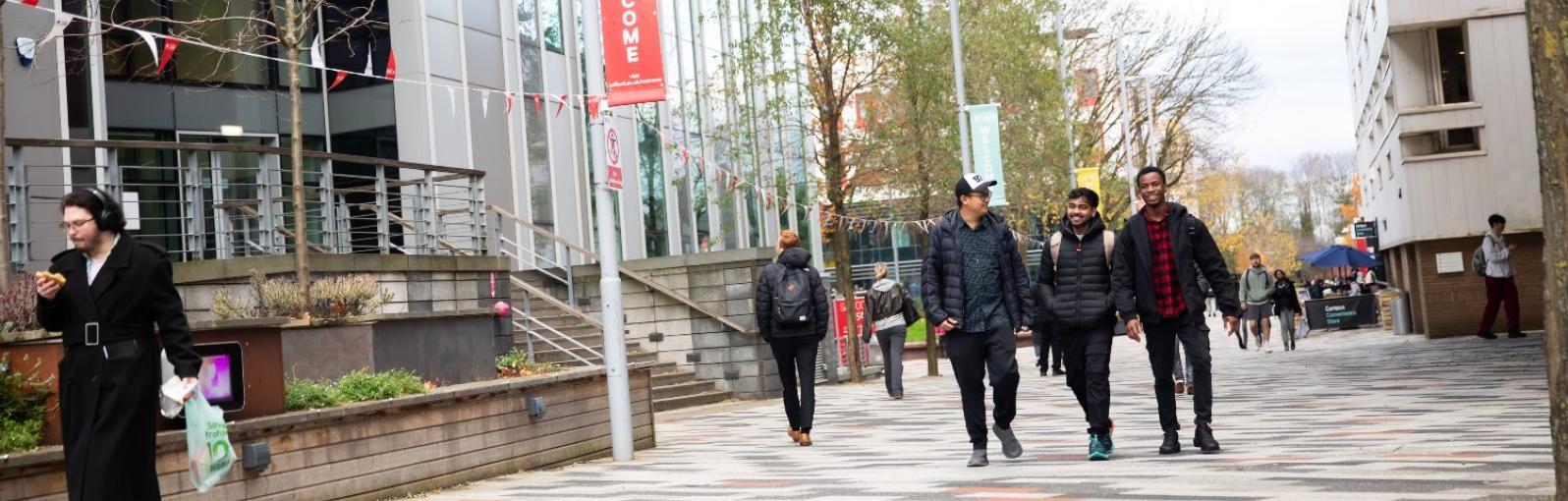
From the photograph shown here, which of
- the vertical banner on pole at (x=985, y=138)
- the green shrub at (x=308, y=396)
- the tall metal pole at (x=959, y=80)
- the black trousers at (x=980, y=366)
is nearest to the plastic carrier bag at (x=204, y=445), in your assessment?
the green shrub at (x=308, y=396)

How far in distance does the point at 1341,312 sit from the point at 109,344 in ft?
108

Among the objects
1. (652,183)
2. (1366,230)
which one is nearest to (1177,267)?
(652,183)

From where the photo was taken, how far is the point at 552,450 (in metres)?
11.5

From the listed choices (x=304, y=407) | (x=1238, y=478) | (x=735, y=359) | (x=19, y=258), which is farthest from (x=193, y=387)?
(x=735, y=359)

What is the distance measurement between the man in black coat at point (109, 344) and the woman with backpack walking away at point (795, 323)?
256 inches

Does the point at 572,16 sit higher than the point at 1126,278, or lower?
higher

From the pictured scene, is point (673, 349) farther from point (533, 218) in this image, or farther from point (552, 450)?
point (552, 450)

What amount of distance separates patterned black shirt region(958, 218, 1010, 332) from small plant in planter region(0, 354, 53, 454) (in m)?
5.12

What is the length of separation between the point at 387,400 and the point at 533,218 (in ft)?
54.1

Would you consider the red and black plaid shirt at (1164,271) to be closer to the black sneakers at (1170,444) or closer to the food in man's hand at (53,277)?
the black sneakers at (1170,444)

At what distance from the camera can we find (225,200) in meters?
14.7

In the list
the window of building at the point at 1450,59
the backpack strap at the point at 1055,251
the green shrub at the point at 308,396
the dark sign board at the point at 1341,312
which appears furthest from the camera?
the dark sign board at the point at 1341,312

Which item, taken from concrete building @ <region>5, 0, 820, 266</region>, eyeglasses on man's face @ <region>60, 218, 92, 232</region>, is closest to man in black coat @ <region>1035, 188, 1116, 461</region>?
eyeglasses on man's face @ <region>60, 218, 92, 232</region>

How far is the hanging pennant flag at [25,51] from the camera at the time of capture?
1675 cm
